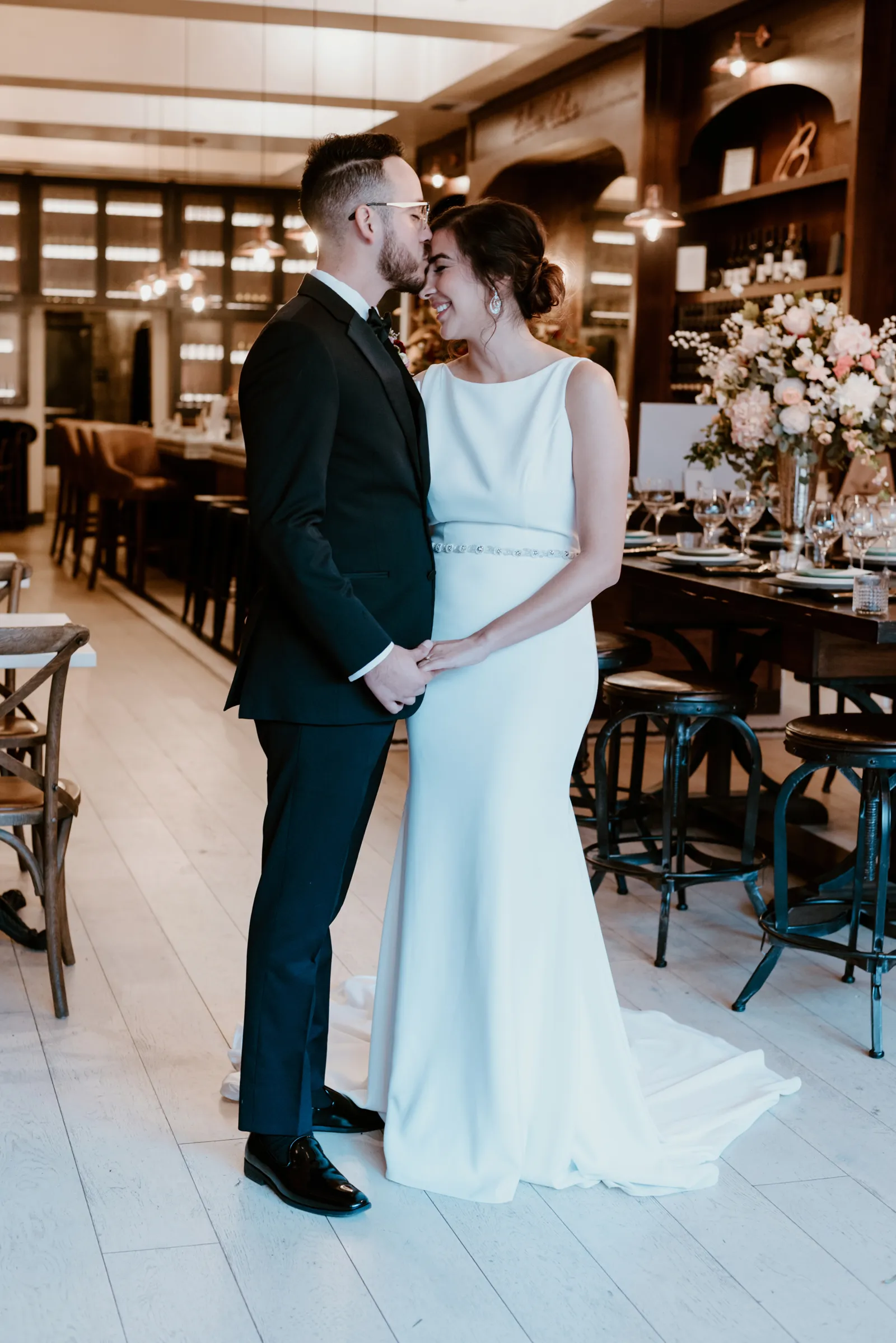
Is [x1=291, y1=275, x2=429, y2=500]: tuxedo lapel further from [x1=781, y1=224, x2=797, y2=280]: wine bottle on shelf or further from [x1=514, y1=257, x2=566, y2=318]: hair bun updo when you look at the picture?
[x1=781, y1=224, x2=797, y2=280]: wine bottle on shelf

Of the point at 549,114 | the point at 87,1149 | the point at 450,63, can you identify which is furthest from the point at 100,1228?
the point at 450,63

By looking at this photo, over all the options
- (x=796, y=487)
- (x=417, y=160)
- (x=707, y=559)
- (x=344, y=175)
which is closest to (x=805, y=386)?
(x=796, y=487)

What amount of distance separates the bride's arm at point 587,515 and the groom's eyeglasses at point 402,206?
37cm

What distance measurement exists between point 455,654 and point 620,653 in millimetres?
2160

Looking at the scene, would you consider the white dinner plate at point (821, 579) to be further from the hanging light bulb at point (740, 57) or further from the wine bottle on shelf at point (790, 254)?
the hanging light bulb at point (740, 57)

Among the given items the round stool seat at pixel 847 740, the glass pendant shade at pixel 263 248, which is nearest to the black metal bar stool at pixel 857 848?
the round stool seat at pixel 847 740

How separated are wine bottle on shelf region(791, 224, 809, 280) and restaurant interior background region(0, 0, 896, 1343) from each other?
0.02 m

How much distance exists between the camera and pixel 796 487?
4676 mm

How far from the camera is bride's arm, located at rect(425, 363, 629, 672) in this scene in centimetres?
251

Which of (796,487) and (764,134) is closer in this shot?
(796,487)

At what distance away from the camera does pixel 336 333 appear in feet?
7.62

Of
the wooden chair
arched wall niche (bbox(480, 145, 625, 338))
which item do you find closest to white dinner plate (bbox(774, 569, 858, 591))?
the wooden chair

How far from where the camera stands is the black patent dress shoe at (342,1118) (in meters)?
2.81

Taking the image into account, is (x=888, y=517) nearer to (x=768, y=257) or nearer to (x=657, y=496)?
(x=657, y=496)
